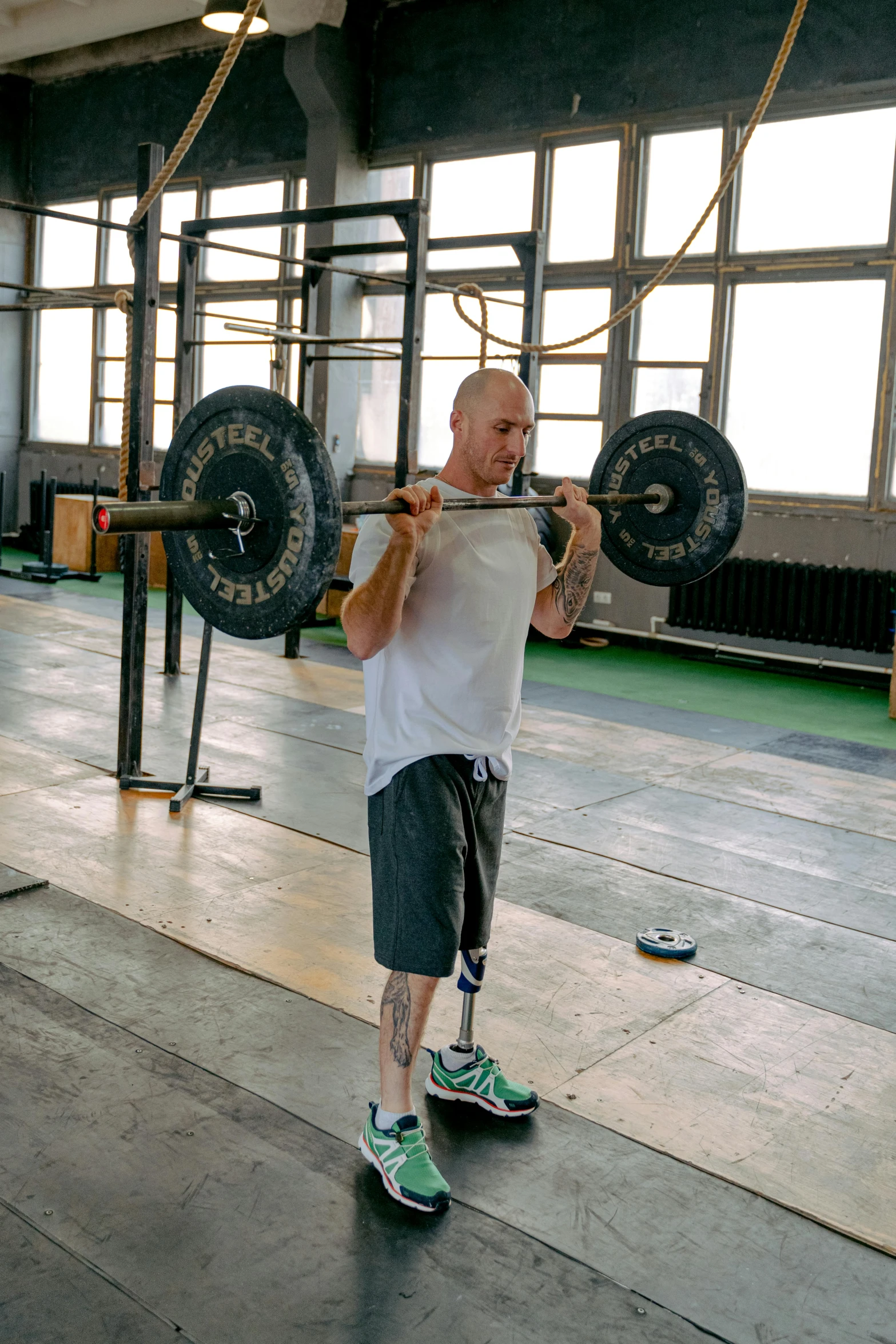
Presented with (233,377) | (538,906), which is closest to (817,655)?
(538,906)

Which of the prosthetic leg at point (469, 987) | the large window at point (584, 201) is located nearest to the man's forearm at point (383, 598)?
the prosthetic leg at point (469, 987)

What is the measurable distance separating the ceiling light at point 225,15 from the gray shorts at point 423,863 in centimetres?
522

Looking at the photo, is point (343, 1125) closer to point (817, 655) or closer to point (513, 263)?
point (817, 655)

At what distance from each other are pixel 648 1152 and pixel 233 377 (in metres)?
9.43

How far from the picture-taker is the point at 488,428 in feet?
6.36

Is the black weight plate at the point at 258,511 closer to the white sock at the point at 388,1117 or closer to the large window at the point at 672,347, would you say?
the white sock at the point at 388,1117

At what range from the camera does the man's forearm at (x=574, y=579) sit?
2.26m

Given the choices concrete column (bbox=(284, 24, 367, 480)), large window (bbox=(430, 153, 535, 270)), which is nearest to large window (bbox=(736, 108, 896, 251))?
large window (bbox=(430, 153, 535, 270))

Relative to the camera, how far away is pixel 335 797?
4.15 metres

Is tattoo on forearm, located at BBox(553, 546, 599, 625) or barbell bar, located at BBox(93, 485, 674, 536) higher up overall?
barbell bar, located at BBox(93, 485, 674, 536)

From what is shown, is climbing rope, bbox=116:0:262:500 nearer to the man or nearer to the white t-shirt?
the man

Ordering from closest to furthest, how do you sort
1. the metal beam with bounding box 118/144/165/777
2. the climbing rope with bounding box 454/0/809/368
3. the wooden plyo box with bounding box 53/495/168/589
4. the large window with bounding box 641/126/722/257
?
the climbing rope with bounding box 454/0/809/368 → the metal beam with bounding box 118/144/165/777 → the large window with bounding box 641/126/722/257 → the wooden plyo box with bounding box 53/495/168/589

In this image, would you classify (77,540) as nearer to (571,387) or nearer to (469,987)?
(571,387)

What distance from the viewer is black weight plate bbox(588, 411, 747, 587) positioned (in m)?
2.85
